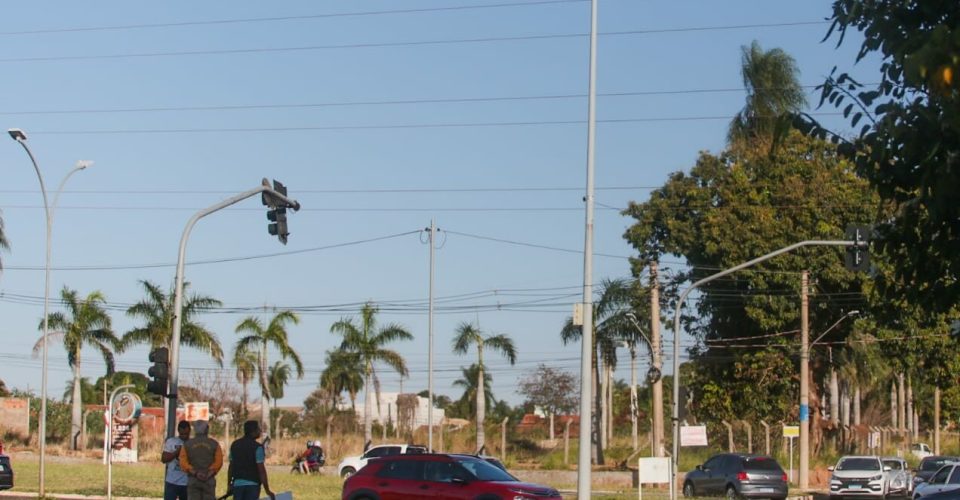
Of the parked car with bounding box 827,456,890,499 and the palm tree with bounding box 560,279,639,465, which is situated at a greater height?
the palm tree with bounding box 560,279,639,465

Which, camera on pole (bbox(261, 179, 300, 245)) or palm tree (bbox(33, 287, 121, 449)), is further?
palm tree (bbox(33, 287, 121, 449))

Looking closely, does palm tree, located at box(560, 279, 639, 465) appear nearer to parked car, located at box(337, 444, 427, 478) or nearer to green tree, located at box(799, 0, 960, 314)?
parked car, located at box(337, 444, 427, 478)

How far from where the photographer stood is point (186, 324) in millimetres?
59531

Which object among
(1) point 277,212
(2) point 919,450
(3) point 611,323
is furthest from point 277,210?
(2) point 919,450

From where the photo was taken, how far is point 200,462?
58.2 feet

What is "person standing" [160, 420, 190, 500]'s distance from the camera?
1852cm

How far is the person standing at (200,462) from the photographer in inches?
699

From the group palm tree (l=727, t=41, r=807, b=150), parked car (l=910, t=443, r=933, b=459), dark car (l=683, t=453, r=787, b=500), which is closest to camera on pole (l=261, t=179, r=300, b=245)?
dark car (l=683, t=453, r=787, b=500)

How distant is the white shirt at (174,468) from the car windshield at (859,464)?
89.7 ft

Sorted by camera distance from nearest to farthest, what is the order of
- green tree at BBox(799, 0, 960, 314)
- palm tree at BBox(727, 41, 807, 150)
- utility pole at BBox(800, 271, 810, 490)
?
green tree at BBox(799, 0, 960, 314)
utility pole at BBox(800, 271, 810, 490)
palm tree at BBox(727, 41, 807, 150)

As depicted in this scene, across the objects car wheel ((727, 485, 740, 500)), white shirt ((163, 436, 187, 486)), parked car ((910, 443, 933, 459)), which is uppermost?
white shirt ((163, 436, 187, 486))

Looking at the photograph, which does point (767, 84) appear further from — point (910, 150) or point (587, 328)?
point (910, 150)

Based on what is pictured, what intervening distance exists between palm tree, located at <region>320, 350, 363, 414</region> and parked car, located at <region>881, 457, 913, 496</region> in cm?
3146

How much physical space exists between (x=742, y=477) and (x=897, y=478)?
23.0 feet
